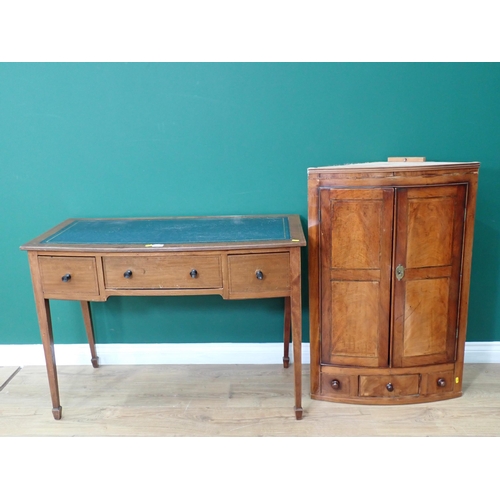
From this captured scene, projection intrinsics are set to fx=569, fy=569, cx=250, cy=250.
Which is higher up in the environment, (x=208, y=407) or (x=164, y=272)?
(x=164, y=272)

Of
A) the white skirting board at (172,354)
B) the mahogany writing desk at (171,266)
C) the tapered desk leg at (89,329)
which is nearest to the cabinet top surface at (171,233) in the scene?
the mahogany writing desk at (171,266)

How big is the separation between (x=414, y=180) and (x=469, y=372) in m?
1.24

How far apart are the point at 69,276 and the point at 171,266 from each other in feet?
1.54

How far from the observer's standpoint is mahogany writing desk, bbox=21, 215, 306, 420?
2498mm

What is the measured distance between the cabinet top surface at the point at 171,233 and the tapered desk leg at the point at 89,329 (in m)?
0.48

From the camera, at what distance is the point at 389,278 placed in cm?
265

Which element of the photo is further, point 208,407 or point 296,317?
point 208,407

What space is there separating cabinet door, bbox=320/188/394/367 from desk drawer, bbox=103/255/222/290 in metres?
0.54

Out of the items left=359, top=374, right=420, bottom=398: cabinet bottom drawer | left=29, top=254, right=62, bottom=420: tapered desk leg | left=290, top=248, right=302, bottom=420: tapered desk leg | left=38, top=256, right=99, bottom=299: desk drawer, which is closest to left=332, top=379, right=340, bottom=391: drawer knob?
left=359, top=374, right=420, bottom=398: cabinet bottom drawer

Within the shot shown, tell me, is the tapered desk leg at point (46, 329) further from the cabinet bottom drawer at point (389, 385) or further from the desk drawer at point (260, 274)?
the cabinet bottom drawer at point (389, 385)

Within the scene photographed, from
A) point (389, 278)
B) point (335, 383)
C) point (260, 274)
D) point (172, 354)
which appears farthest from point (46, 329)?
point (389, 278)

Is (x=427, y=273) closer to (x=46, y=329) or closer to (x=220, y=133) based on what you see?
(x=220, y=133)

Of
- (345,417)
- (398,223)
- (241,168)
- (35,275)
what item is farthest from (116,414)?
(398,223)

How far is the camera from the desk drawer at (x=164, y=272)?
2525mm
